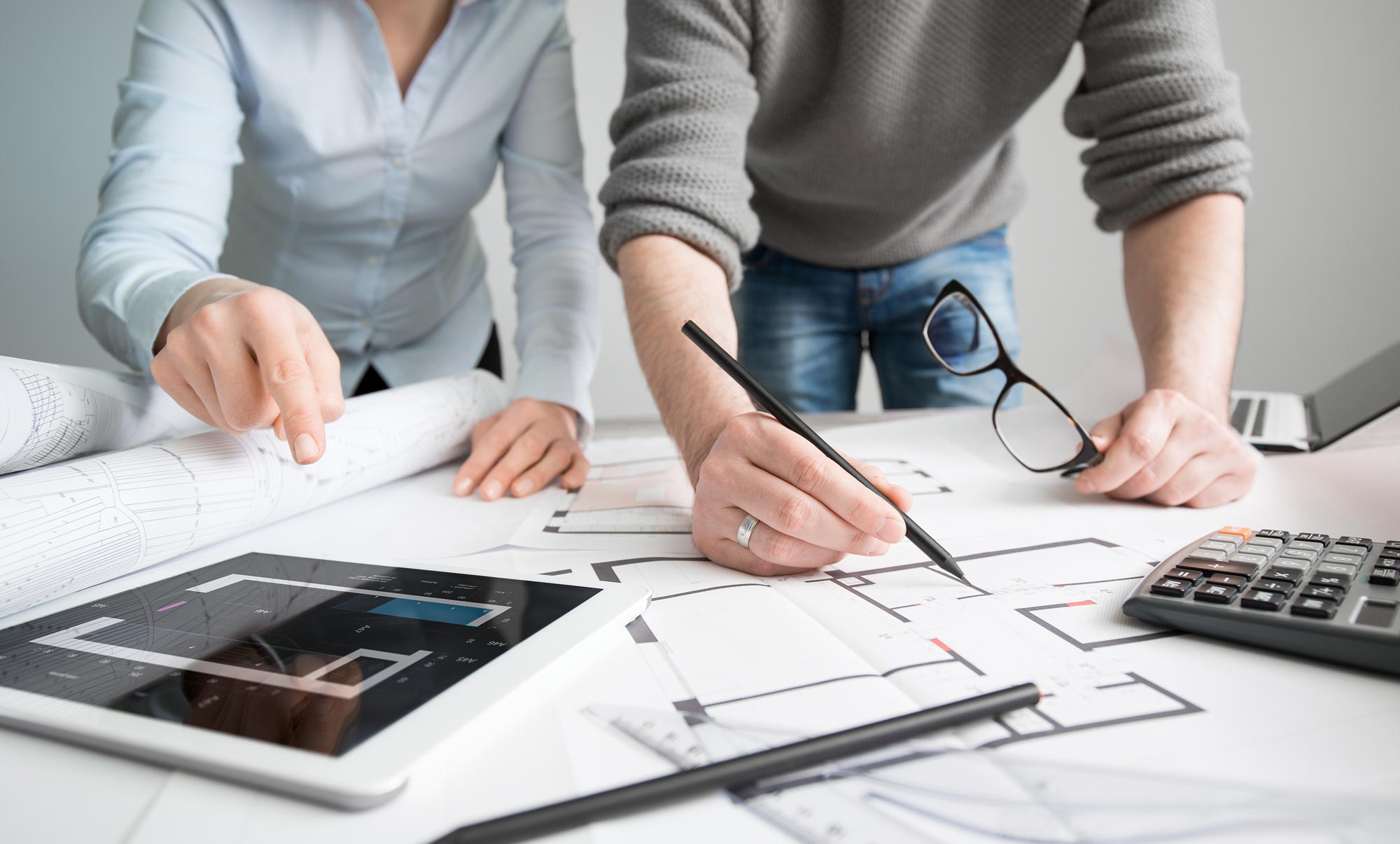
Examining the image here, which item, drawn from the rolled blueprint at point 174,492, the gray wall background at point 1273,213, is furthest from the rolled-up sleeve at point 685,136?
the gray wall background at point 1273,213

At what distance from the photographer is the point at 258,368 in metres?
0.57

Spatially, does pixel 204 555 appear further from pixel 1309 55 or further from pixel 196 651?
pixel 1309 55

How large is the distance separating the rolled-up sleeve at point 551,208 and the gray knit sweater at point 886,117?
0.63 ft

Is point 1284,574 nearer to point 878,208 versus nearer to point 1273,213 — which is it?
point 878,208

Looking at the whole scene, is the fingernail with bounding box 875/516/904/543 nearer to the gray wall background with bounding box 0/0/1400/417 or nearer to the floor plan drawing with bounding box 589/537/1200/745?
the floor plan drawing with bounding box 589/537/1200/745

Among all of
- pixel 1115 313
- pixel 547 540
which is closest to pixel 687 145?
pixel 547 540

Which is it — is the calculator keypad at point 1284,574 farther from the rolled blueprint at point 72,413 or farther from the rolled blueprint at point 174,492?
the rolled blueprint at point 72,413

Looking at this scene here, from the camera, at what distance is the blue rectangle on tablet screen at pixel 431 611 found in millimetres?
421

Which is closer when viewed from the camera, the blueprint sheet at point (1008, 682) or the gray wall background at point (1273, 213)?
the blueprint sheet at point (1008, 682)

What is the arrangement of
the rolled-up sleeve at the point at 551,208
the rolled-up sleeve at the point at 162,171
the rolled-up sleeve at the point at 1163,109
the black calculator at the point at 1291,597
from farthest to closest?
the rolled-up sleeve at the point at 551,208, the rolled-up sleeve at the point at 1163,109, the rolled-up sleeve at the point at 162,171, the black calculator at the point at 1291,597

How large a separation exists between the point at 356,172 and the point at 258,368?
1.69ft

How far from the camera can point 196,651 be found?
390 millimetres

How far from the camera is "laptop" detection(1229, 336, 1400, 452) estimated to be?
0.79m

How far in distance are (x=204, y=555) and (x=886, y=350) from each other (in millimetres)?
1002
